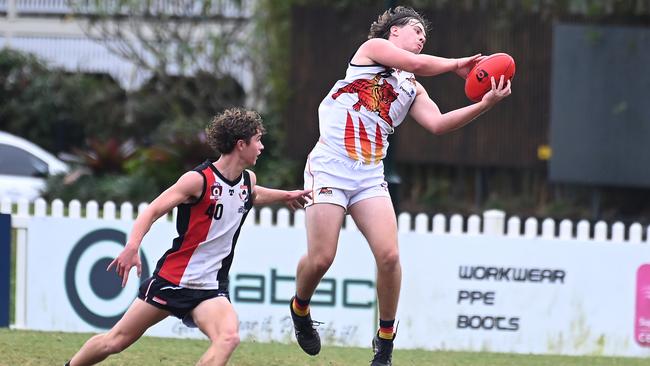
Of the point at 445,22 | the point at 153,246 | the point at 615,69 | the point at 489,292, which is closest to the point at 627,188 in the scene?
the point at 615,69

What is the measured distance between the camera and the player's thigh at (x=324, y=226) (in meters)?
7.27

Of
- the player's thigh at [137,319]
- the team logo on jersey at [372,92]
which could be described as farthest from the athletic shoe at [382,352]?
the player's thigh at [137,319]

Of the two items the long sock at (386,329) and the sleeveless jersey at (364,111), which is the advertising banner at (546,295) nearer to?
the long sock at (386,329)

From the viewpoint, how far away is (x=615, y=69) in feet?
60.0

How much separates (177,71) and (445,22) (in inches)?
265

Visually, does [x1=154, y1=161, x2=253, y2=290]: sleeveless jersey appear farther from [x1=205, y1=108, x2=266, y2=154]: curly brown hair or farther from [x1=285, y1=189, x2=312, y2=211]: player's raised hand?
[x1=285, y1=189, x2=312, y2=211]: player's raised hand

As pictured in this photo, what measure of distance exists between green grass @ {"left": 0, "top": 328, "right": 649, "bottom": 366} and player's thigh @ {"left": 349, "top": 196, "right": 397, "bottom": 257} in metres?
1.58

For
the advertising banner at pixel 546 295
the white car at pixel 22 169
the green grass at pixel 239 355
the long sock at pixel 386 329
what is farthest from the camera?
the white car at pixel 22 169

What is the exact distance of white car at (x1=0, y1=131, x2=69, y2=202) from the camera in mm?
18000

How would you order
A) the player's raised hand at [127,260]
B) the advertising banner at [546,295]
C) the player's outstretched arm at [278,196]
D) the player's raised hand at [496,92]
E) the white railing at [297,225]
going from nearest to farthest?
the player's raised hand at [127,260] → the player's raised hand at [496,92] → the player's outstretched arm at [278,196] → the advertising banner at [546,295] → the white railing at [297,225]

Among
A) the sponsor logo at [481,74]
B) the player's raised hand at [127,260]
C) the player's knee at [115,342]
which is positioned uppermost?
the sponsor logo at [481,74]

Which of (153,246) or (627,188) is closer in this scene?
(153,246)

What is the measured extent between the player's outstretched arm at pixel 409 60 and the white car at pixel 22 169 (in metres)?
11.4

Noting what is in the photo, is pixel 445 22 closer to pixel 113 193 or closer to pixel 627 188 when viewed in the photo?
pixel 627 188
